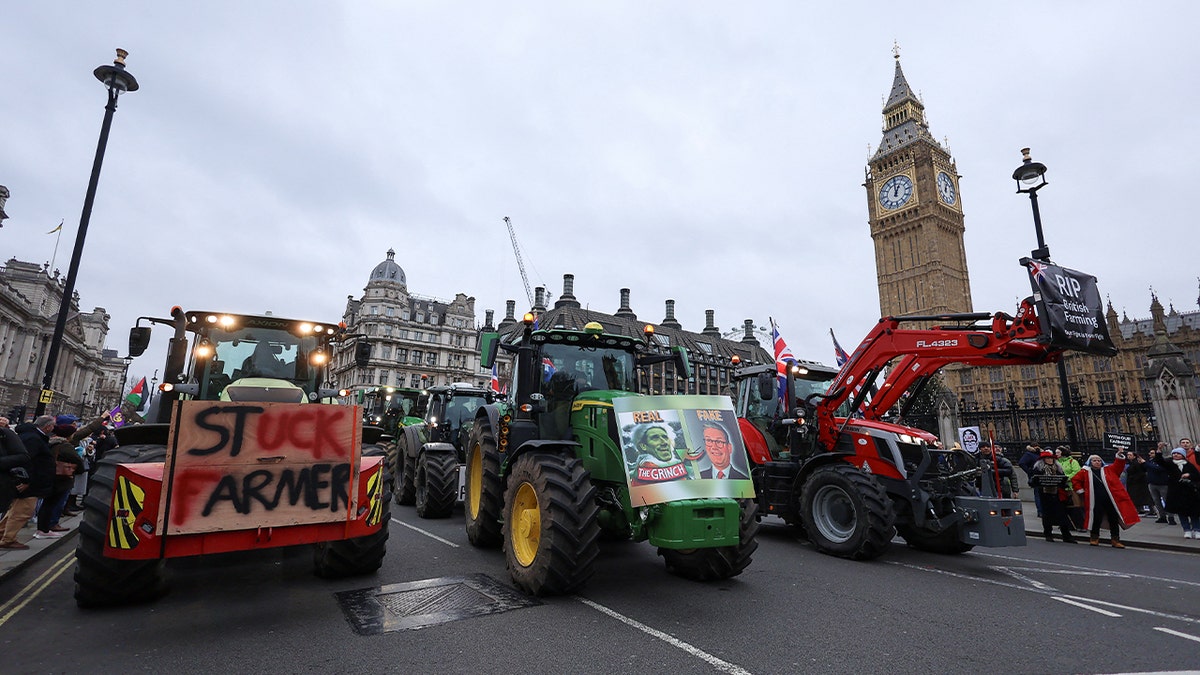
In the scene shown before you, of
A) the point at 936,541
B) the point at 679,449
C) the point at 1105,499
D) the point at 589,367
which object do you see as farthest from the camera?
the point at 1105,499

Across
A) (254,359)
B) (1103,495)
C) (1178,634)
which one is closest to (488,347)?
(254,359)

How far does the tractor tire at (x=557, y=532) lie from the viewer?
5031 mm

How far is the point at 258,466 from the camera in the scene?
4.69m

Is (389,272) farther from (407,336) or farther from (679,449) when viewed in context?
(679,449)

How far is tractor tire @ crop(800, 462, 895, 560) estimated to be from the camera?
24.2ft

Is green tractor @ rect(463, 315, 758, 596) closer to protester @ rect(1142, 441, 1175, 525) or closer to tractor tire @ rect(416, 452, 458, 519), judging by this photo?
tractor tire @ rect(416, 452, 458, 519)

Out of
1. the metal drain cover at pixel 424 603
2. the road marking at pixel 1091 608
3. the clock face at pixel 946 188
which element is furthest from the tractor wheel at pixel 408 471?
the clock face at pixel 946 188

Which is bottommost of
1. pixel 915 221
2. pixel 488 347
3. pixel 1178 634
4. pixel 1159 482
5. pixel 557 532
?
pixel 1178 634

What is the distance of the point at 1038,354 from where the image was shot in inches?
297

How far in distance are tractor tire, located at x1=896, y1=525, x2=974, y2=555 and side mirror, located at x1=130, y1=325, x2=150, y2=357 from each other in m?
11.5

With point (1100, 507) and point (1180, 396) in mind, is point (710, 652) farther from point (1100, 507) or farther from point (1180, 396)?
point (1180, 396)

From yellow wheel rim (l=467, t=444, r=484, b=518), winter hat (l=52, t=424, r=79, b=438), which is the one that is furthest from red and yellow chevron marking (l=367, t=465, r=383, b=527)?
winter hat (l=52, t=424, r=79, b=438)

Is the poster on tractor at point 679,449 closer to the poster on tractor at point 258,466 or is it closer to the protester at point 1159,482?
the poster on tractor at point 258,466

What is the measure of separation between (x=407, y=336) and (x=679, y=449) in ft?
227
